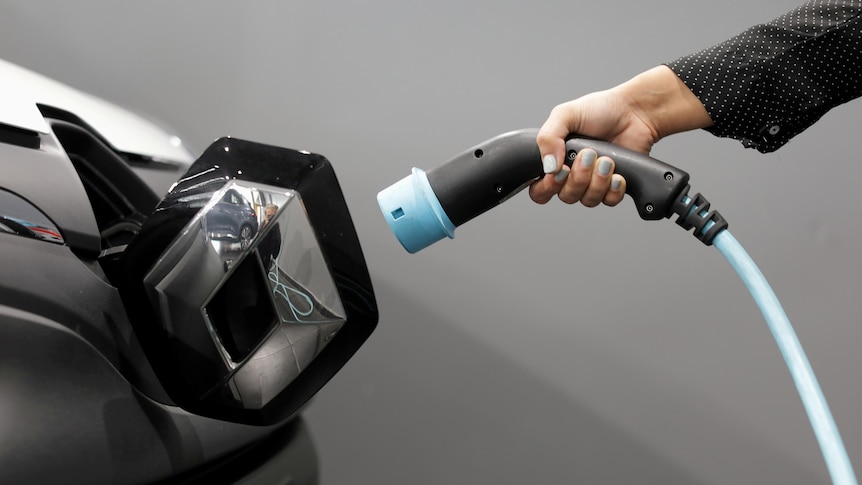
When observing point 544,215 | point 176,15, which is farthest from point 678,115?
point 176,15

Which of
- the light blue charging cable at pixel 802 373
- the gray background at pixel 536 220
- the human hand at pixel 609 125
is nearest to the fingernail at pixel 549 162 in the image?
the human hand at pixel 609 125

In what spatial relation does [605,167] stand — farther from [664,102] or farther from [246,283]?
[246,283]

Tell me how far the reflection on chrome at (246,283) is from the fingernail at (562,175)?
Result: 0.18 metres

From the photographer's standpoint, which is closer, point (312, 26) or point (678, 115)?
point (678, 115)

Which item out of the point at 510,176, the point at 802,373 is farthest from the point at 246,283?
the point at 802,373

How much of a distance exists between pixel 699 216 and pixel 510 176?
0.41 ft

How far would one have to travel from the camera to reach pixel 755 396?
0.71 metres

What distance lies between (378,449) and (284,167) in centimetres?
28

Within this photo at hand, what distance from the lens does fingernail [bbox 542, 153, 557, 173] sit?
0.44 metres

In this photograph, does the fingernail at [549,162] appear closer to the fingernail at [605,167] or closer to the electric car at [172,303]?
the fingernail at [605,167]

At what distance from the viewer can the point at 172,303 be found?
36 cm

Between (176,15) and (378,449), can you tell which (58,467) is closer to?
(378,449)

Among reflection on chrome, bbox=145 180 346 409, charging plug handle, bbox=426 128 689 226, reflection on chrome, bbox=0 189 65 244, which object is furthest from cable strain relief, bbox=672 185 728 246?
reflection on chrome, bbox=0 189 65 244

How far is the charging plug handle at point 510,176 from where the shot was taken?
0.42m
